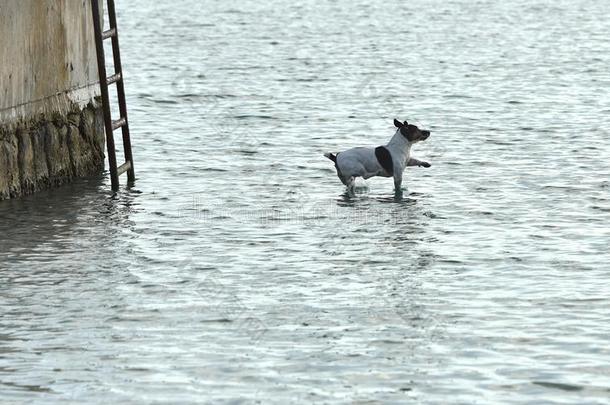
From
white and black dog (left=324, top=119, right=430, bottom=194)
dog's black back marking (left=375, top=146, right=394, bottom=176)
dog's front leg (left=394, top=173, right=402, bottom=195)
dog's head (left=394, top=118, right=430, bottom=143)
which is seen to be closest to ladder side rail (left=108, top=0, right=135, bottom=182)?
white and black dog (left=324, top=119, right=430, bottom=194)

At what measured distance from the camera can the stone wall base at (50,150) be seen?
18.1m

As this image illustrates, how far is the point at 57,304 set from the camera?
13453 millimetres

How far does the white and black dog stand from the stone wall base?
3.48 m

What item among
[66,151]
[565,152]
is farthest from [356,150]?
[565,152]

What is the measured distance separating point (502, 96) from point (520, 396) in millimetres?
21697

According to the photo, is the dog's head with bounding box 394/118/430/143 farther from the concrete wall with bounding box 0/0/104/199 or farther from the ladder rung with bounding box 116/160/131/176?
the concrete wall with bounding box 0/0/104/199

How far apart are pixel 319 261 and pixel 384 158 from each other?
3.80 meters

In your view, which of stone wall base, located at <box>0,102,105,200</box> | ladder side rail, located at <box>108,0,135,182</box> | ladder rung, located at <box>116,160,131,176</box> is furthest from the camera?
ladder rung, located at <box>116,160,131,176</box>

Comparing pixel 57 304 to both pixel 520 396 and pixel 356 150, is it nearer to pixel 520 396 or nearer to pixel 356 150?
pixel 520 396

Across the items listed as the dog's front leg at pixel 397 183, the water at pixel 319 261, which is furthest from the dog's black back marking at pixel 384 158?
the water at pixel 319 261

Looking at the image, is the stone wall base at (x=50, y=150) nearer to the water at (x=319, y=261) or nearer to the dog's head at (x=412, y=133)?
the water at (x=319, y=261)

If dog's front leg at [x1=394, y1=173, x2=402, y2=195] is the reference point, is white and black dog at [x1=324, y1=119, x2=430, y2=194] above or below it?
above

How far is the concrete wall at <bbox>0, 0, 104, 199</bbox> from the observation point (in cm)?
1773

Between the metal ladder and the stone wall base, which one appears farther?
the metal ladder
